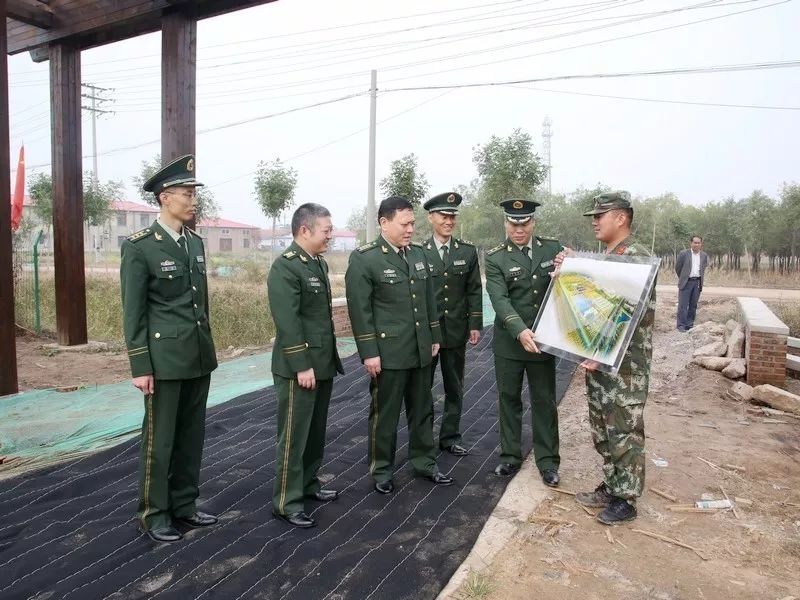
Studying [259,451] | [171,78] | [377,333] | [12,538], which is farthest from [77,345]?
[377,333]

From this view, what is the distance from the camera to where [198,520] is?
9.89ft

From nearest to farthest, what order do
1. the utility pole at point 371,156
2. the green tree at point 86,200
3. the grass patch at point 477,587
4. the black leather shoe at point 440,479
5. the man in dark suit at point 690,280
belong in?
the grass patch at point 477,587
the black leather shoe at point 440,479
the man in dark suit at point 690,280
the utility pole at point 371,156
the green tree at point 86,200

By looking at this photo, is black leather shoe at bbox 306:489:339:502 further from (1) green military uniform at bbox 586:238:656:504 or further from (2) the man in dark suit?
(2) the man in dark suit

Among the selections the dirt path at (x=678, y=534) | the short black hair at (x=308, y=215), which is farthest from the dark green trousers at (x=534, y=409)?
the short black hair at (x=308, y=215)

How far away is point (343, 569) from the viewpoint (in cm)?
262

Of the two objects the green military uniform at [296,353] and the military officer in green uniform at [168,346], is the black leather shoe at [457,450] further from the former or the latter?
the military officer in green uniform at [168,346]

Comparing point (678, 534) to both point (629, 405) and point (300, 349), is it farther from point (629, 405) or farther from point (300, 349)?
point (300, 349)

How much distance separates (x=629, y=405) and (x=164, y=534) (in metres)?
2.50

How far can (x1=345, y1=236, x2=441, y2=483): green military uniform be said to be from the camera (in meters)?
3.43

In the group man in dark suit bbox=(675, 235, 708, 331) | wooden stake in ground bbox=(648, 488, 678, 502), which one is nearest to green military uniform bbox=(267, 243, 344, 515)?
wooden stake in ground bbox=(648, 488, 678, 502)

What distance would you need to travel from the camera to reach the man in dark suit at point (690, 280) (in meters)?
10.0

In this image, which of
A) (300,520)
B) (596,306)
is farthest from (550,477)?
(300,520)

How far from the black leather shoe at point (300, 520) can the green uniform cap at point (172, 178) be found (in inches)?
70.3

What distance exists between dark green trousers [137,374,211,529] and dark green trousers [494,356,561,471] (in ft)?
6.28
